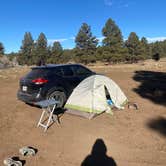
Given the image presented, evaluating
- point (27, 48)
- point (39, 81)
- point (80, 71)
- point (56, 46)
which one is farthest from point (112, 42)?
point (39, 81)

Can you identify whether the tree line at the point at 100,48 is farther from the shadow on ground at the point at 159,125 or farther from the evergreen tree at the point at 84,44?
the shadow on ground at the point at 159,125

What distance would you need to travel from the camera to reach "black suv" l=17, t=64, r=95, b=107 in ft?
27.3

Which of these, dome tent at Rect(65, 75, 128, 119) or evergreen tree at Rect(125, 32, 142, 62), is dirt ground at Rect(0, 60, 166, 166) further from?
evergreen tree at Rect(125, 32, 142, 62)


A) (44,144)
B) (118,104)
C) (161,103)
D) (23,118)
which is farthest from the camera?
(161,103)

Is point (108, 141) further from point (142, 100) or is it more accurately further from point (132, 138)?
point (142, 100)

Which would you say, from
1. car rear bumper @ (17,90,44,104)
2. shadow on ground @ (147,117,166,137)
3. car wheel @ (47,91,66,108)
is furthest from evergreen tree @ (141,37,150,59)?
car rear bumper @ (17,90,44,104)

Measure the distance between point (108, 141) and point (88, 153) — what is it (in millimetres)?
858

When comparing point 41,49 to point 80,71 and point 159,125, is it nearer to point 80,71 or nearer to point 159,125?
point 80,71

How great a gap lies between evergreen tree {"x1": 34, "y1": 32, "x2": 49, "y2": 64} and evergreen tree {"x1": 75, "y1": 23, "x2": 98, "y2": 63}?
41.1 feet

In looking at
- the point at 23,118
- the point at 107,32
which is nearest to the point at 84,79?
the point at 23,118

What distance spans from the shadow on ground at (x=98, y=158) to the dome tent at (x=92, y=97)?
7.10ft

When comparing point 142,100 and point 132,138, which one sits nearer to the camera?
point 132,138

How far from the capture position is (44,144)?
5.80 metres

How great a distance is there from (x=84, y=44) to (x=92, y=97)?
4093cm
